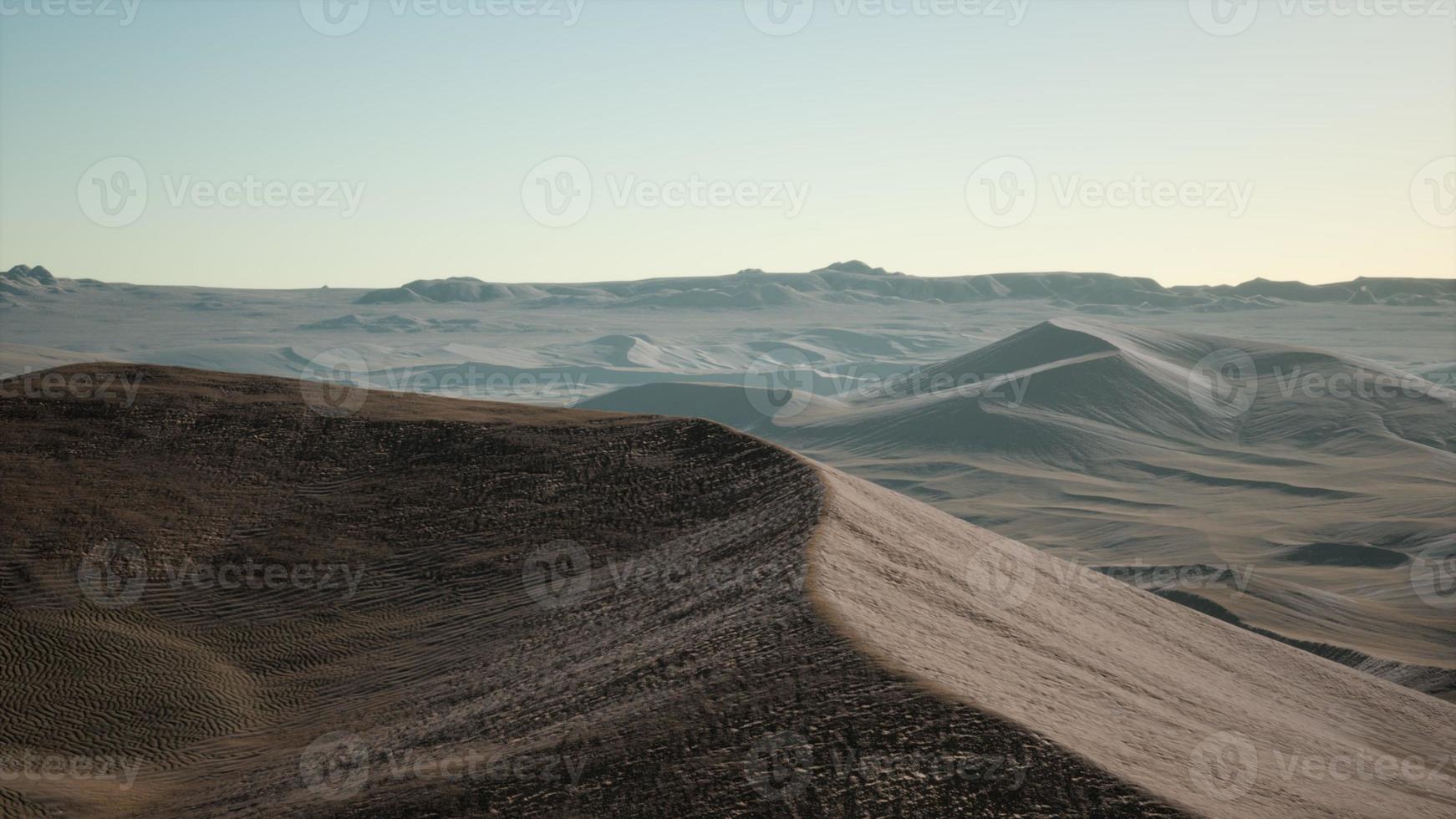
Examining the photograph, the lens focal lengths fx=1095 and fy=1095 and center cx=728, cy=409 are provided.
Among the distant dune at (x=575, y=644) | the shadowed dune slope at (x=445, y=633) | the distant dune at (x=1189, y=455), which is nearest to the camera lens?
the shadowed dune slope at (x=445, y=633)

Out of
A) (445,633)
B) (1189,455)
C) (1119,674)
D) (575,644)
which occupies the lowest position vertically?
(1189,455)

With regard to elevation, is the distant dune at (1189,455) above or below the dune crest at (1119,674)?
below

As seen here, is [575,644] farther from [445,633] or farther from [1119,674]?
[1119,674]

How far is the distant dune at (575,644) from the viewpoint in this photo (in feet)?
54.4

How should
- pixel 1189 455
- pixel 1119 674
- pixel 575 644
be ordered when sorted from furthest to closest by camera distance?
pixel 1189 455 → pixel 575 644 → pixel 1119 674

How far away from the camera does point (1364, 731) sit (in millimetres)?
31109

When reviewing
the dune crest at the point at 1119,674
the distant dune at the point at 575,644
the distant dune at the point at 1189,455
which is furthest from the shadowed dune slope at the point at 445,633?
the distant dune at the point at 1189,455

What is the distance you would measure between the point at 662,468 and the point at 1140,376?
100633 mm

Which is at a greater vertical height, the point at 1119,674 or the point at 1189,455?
the point at 1119,674

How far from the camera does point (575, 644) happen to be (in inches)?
1021

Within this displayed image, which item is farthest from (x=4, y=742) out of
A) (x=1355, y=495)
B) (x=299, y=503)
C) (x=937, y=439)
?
(x=937, y=439)

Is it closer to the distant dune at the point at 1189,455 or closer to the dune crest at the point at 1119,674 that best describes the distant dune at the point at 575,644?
the dune crest at the point at 1119,674

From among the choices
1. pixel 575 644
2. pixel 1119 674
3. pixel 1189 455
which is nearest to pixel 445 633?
pixel 575 644

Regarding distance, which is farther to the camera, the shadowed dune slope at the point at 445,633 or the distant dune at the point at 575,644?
the distant dune at the point at 575,644
